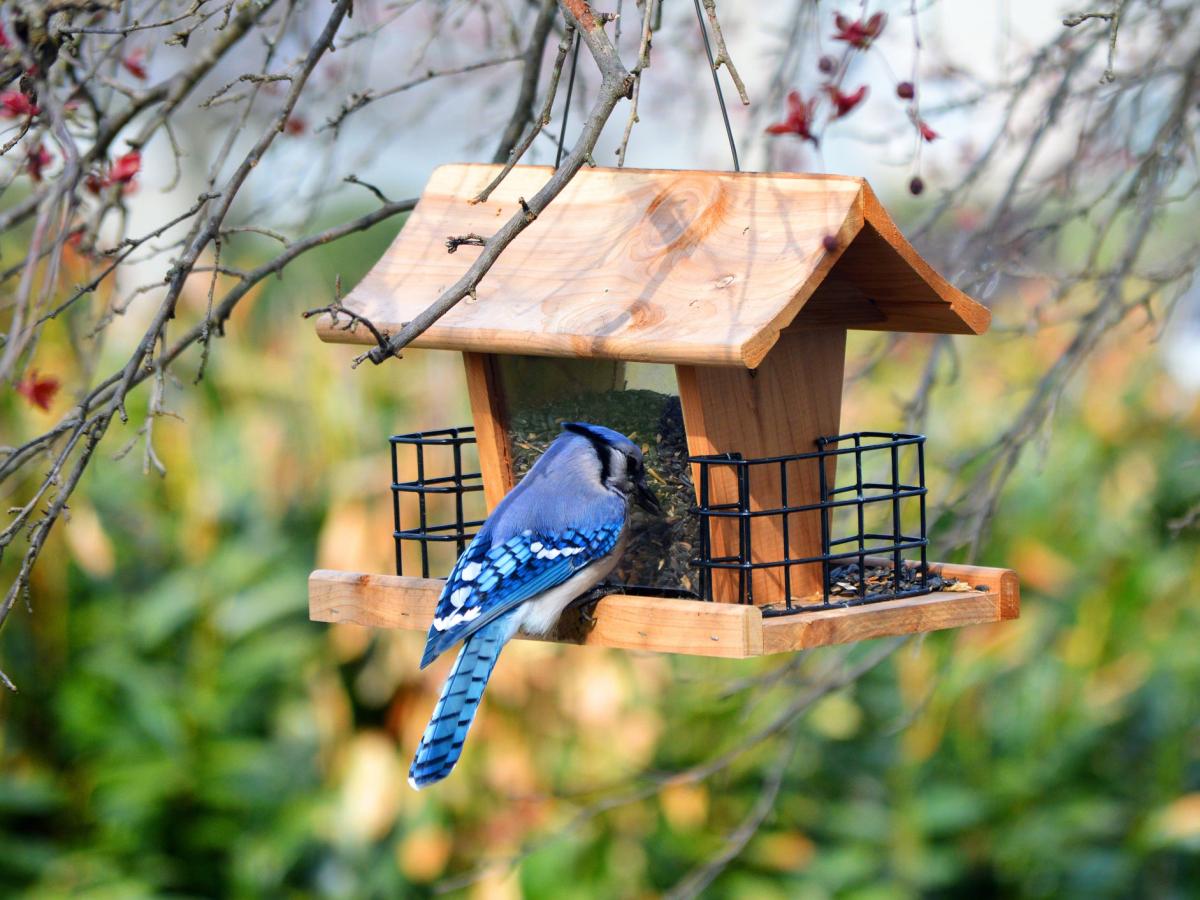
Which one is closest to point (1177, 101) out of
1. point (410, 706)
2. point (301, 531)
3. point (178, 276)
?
point (178, 276)

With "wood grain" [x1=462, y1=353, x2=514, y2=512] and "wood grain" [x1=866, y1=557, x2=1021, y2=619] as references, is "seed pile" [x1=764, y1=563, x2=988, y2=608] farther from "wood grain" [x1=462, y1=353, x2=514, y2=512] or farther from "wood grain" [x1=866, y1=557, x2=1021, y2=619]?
"wood grain" [x1=462, y1=353, x2=514, y2=512]

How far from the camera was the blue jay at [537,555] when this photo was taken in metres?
2.88

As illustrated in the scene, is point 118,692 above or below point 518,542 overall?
below

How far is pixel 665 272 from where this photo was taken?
2879 millimetres

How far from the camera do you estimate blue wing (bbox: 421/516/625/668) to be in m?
2.88

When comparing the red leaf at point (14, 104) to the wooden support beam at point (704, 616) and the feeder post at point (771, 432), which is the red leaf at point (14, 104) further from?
the feeder post at point (771, 432)

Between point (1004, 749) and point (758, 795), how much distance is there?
1.03m

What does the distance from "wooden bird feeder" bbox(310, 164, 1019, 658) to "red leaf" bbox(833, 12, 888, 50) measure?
41cm

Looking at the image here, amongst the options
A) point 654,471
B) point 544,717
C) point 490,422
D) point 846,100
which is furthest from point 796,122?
point 544,717

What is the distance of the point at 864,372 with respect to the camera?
391 centimetres

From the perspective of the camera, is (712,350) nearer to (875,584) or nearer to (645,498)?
(645,498)

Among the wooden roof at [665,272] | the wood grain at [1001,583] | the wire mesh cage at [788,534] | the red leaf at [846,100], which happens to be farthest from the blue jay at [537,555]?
the red leaf at [846,100]

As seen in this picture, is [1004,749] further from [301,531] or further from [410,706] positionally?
[301,531]

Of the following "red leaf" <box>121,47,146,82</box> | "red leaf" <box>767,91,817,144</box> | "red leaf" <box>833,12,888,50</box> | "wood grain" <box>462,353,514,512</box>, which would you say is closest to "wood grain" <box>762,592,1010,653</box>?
"wood grain" <box>462,353,514,512</box>
